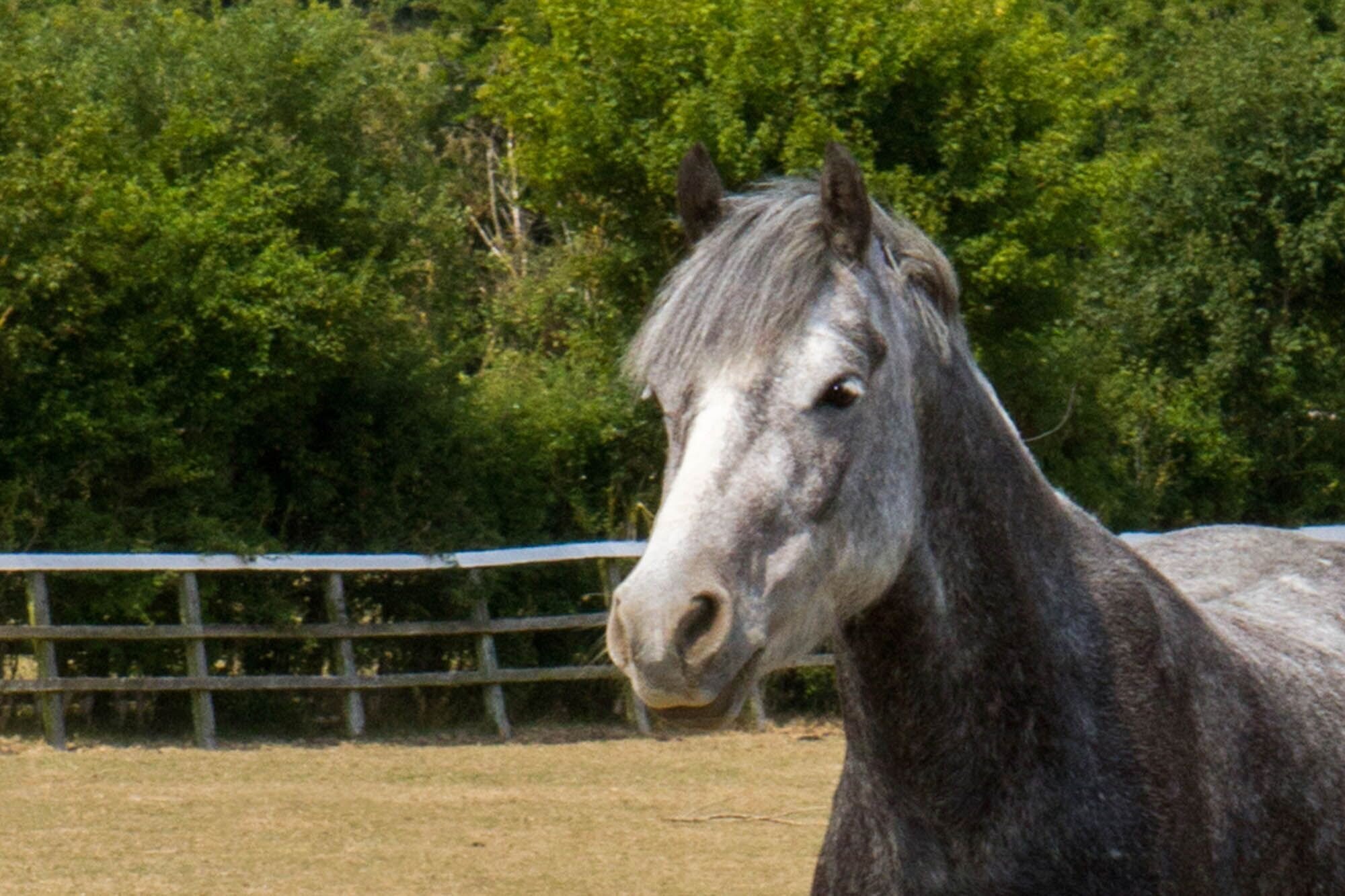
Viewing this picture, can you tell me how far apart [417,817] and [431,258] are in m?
9.00

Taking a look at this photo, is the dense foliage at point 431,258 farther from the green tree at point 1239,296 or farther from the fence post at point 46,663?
the fence post at point 46,663

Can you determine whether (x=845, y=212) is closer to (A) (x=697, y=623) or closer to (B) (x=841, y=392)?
(B) (x=841, y=392)

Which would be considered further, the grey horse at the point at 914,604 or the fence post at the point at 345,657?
the fence post at the point at 345,657

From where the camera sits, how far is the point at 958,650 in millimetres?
2639

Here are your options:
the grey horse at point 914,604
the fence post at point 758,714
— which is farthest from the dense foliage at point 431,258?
the grey horse at point 914,604

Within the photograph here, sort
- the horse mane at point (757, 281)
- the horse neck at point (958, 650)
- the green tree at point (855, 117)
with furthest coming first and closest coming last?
the green tree at point (855, 117)
the horse neck at point (958, 650)
the horse mane at point (757, 281)

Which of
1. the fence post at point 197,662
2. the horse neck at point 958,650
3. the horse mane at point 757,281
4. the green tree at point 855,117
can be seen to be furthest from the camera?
Result: the green tree at point 855,117

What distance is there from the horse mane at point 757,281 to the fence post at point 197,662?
853cm

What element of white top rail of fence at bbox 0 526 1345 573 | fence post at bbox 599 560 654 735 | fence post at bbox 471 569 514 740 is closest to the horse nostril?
white top rail of fence at bbox 0 526 1345 573

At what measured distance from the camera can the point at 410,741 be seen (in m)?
11.5

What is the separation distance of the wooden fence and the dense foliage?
0.23 meters

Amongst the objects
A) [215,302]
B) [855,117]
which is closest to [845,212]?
[215,302]

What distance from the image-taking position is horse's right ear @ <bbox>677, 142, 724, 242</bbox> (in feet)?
9.07

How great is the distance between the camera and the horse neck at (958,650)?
262 centimetres
